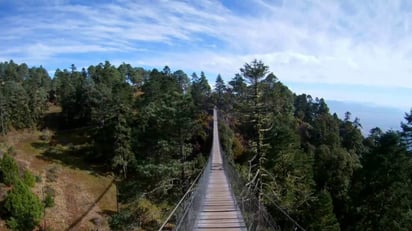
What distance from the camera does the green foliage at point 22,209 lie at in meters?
20.2

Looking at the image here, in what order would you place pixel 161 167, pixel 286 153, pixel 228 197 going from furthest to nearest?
pixel 286 153 → pixel 161 167 → pixel 228 197

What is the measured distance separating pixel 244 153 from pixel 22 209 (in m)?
16.5

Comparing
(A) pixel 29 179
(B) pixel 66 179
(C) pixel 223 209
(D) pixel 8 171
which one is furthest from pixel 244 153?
(C) pixel 223 209

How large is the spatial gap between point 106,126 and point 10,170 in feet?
25.4

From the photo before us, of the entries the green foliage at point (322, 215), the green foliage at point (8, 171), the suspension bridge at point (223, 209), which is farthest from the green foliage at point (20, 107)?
the suspension bridge at point (223, 209)

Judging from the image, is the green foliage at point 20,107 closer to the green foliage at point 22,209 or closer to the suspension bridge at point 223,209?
the green foliage at point 22,209

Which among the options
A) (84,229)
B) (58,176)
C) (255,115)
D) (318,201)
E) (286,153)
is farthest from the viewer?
(58,176)

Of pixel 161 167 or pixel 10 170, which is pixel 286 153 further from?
pixel 10 170

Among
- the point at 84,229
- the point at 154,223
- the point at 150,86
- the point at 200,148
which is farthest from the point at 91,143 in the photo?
the point at 154,223

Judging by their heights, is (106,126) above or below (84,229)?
above

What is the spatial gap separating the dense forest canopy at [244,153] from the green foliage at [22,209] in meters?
0.10

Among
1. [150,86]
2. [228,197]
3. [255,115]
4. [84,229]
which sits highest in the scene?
[150,86]

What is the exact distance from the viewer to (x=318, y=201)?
1811cm

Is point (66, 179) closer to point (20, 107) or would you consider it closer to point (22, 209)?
point (22, 209)
